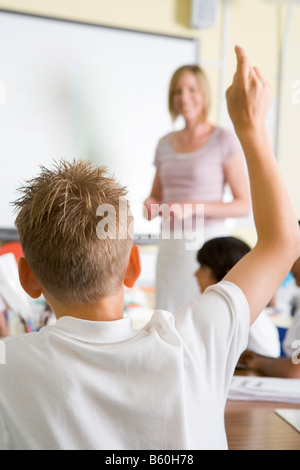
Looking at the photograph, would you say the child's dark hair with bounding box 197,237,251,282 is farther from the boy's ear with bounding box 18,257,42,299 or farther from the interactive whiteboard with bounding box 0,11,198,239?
the interactive whiteboard with bounding box 0,11,198,239

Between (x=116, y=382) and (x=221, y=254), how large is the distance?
1404 mm

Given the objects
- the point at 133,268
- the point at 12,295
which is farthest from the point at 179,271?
the point at 133,268

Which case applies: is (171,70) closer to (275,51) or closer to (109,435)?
(275,51)

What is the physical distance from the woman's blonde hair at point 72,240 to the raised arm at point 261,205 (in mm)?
139

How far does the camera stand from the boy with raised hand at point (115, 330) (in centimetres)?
54

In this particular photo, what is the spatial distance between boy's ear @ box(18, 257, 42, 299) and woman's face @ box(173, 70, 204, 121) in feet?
5.71

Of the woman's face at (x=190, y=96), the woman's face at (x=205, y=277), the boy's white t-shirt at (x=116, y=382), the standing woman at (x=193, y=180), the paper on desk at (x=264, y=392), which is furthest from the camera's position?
the woman's face at (x=190, y=96)

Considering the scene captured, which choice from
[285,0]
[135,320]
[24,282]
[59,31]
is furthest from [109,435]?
[285,0]

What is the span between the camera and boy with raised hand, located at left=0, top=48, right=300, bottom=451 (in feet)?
1.76

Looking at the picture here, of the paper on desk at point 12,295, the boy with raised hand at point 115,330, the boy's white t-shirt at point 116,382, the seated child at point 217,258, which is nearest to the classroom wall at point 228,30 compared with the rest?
the seated child at point 217,258

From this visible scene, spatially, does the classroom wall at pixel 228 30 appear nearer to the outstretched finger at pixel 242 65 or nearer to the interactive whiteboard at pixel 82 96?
the interactive whiteboard at pixel 82 96

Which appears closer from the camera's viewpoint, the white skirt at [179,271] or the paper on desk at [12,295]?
the paper on desk at [12,295]

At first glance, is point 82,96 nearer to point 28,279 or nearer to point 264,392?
point 264,392

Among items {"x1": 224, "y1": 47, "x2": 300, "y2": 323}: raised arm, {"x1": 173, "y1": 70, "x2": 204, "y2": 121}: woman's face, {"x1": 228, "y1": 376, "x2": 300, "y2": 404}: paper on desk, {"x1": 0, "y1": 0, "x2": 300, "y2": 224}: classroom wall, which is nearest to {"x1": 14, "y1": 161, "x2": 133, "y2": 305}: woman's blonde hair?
{"x1": 224, "y1": 47, "x2": 300, "y2": 323}: raised arm
